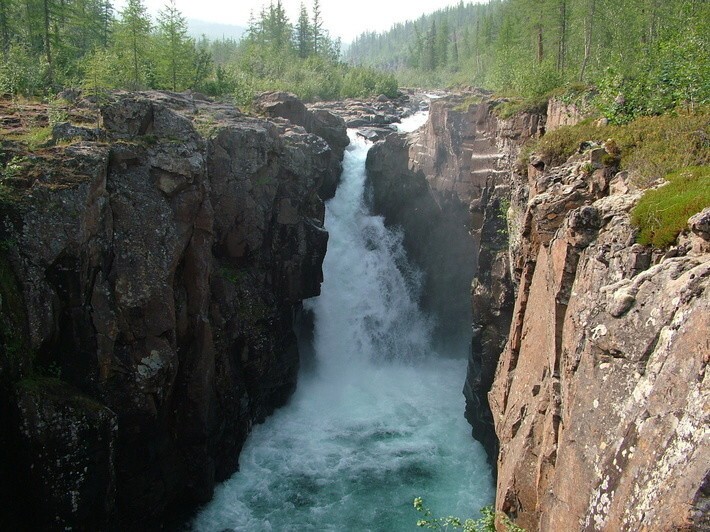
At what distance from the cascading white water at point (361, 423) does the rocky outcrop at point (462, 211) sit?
1198 millimetres

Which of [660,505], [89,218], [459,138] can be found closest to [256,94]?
[459,138]

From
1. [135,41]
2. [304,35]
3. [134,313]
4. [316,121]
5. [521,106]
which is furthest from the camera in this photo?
[304,35]

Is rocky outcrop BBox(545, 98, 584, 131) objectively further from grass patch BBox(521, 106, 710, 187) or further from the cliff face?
the cliff face

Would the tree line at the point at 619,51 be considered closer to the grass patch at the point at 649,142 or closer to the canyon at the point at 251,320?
the grass patch at the point at 649,142

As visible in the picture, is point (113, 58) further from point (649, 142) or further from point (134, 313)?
point (649, 142)

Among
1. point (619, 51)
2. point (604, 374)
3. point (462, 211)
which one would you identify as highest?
point (619, 51)

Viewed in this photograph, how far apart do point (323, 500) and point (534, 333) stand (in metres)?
10.7

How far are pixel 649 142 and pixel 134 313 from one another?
15475 mm

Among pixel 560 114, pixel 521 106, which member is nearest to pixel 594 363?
pixel 560 114

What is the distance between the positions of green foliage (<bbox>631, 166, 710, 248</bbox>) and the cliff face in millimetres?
13771

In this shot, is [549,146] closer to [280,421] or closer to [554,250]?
[554,250]

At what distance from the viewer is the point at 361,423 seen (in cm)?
2631

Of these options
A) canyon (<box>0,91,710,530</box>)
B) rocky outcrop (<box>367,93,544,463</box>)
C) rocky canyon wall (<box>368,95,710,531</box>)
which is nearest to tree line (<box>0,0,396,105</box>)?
canyon (<box>0,91,710,530</box>)

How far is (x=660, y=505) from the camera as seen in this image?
7.59m
